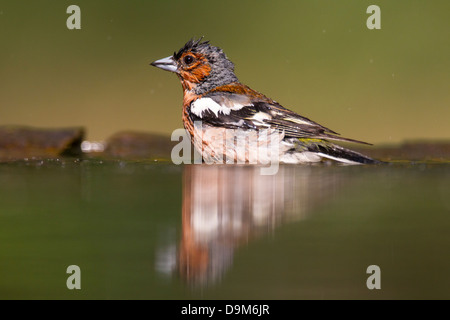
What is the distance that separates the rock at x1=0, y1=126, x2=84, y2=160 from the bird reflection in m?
1.22

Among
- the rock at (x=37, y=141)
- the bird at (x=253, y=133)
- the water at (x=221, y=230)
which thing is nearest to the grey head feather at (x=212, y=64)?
the bird at (x=253, y=133)

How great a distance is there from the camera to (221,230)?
3938 mm

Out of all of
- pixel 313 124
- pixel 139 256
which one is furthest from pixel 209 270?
pixel 313 124

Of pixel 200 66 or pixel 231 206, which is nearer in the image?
pixel 231 206

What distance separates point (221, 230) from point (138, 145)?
8.91 ft

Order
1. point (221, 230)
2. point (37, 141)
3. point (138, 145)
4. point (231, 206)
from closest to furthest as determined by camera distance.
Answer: point (221, 230), point (231, 206), point (37, 141), point (138, 145)

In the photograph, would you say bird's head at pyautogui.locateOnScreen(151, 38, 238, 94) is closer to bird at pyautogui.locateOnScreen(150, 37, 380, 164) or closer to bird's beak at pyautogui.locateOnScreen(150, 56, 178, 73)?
bird's beak at pyautogui.locateOnScreen(150, 56, 178, 73)

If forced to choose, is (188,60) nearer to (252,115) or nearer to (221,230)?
(252,115)

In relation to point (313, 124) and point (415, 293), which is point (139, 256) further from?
point (313, 124)

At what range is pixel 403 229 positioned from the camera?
4.31 meters

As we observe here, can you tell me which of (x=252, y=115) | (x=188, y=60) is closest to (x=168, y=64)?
(x=188, y=60)

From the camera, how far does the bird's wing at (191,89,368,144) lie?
20.3 ft

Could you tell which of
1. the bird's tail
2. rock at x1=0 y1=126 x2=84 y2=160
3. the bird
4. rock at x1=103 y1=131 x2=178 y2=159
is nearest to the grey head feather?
the bird

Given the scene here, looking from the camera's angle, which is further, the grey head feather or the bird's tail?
the grey head feather
